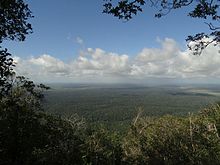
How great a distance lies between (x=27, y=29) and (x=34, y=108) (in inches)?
264

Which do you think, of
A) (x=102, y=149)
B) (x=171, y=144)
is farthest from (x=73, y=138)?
(x=171, y=144)

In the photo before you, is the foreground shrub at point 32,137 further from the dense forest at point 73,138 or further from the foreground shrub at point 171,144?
the foreground shrub at point 171,144

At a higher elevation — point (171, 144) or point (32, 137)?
point (32, 137)

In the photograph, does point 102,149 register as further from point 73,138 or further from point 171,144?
point 171,144

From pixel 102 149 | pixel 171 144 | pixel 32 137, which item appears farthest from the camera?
pixel 171 144

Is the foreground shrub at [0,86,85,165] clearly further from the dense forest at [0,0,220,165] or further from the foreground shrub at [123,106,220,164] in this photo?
the foreground shrub at [123,106,220,164]

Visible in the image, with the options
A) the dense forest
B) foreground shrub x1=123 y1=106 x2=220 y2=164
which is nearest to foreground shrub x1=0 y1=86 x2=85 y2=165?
the dense forest

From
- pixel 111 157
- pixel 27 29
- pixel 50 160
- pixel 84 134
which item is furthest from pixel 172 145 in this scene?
pixel 27 29

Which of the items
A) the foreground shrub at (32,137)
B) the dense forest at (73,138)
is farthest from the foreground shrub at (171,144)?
the foreground shrub at (32,137)

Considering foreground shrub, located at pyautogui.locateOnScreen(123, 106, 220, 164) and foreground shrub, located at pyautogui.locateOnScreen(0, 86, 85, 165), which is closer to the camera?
foreground shrub, located at pyautogui.locateOnScreen(0, 86, 85, 165)

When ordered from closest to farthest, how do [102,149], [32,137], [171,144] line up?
[32,137] → [102,149] → [171,144]

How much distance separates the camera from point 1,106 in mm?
12258

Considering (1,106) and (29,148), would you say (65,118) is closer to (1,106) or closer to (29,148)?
(29,148)

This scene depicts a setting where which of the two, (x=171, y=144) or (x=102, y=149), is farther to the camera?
(x=171, y=144)
